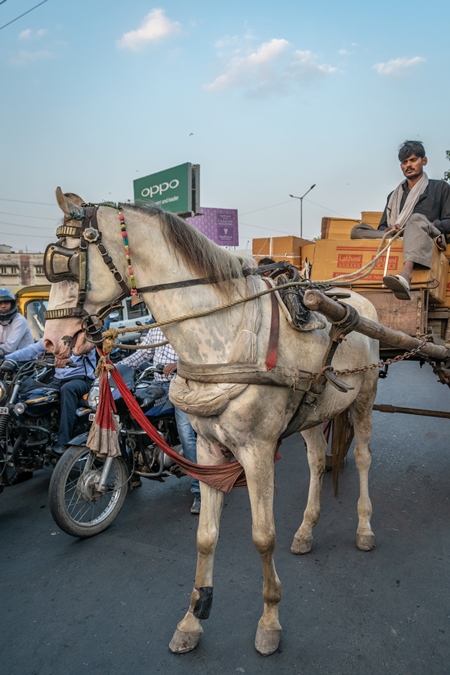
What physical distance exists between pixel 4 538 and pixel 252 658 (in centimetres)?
231

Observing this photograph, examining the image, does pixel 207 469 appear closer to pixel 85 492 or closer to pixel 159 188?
pixel 85 492

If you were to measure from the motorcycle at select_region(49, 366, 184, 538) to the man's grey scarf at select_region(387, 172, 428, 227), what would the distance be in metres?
2.54

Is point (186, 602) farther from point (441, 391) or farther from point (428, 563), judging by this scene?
point (441, 391)

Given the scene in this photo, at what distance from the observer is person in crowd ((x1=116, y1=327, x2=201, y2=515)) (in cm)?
411

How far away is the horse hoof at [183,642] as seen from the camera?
246 centimetres

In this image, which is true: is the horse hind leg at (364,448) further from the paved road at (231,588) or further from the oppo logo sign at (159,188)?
the oppo logo sign at (159,188)

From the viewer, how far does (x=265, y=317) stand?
7.77 ft

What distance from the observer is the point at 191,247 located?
218 centimetres

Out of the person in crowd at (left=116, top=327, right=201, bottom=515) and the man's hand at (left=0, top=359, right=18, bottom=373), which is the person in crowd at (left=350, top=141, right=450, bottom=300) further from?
the man's hand at (left=0, top=359, right=18, bottom=373)

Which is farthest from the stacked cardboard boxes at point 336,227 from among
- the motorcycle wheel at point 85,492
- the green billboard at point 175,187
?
the green billboard at point 175,187

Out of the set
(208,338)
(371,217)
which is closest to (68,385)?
(208,338)

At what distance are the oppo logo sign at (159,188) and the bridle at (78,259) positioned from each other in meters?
9.20

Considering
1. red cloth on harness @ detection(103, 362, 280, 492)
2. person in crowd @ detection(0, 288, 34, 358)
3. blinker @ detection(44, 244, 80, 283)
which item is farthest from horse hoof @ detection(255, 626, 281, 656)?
person in crowd @ detection(0, 288, 34, 358)

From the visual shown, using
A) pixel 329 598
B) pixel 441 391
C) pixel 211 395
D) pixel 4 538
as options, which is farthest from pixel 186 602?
pixel 441 391
